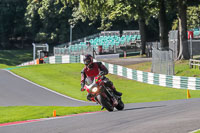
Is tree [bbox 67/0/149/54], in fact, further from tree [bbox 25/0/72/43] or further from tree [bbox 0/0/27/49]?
tree [bbox 0/0/27/49]

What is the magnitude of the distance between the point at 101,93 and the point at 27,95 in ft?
46.7

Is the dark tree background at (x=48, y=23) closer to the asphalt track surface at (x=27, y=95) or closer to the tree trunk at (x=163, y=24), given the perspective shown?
the tree trunk at (x=163, y=24)

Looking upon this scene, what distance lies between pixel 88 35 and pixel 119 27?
18.2 ft

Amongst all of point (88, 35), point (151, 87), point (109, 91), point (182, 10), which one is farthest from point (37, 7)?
point (109, 91)

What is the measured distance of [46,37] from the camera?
77000 millimetres

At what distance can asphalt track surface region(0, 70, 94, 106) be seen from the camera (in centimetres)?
2497

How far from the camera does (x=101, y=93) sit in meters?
14.8

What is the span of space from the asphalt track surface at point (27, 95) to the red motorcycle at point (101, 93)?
8767mm

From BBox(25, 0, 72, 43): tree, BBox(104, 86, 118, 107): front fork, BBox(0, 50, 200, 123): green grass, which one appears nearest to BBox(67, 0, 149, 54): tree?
BBox(0, 50, 200, 123): green grass

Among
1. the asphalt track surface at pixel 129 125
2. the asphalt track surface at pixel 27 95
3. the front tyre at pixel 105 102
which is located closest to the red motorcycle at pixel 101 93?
the front tyre at pixel 105 102

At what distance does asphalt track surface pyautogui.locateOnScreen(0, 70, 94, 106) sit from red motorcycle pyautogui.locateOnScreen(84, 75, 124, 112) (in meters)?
8.77

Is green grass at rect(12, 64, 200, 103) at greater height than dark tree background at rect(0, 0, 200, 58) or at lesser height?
lesser

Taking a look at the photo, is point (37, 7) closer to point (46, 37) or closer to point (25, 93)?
point (46, 37)

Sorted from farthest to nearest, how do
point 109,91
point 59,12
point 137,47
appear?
1. point 59,12
2. point 137,47
3. point 109,91
